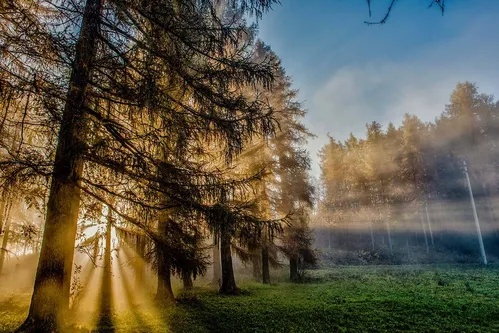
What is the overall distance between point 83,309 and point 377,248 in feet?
117

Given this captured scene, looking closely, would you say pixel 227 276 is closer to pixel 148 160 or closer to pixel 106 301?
pixel 106 301

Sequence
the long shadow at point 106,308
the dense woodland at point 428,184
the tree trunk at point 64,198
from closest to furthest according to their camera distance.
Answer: the tree trunk at point 64,198 → the long shadow at point 106,308 → the dense woodland at point 428,184

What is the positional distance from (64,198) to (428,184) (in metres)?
39.9

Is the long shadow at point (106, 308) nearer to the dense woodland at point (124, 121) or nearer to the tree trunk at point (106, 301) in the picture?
the tree trunk at point (106, 301)

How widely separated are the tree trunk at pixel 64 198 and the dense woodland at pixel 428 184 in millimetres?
34354

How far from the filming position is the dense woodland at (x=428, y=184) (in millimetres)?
33250

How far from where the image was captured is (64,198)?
5.08 m

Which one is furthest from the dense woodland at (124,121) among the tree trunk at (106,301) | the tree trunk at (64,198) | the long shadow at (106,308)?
the long shadow at (106,308)

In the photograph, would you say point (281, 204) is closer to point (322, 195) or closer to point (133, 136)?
point (133, 136)

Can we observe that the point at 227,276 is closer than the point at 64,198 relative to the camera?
No

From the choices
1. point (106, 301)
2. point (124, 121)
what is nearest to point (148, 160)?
point (124, 121)

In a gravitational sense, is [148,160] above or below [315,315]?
above

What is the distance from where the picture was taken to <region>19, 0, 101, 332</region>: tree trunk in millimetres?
4348

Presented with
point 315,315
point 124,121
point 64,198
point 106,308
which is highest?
point 124,121
